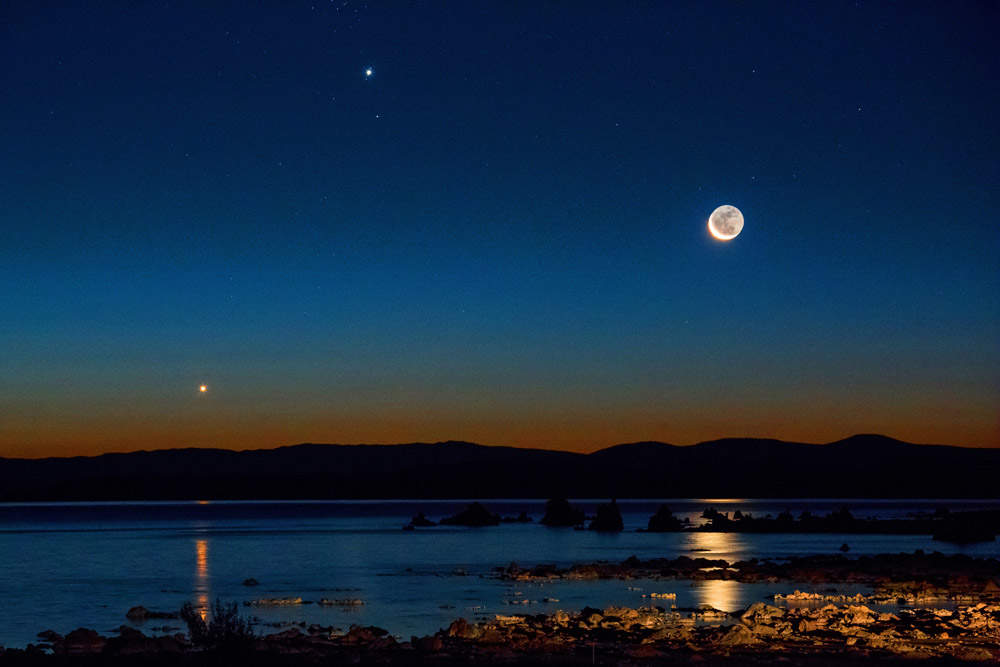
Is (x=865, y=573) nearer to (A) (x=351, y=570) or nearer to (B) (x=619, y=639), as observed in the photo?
(B) (x=619, y=639)

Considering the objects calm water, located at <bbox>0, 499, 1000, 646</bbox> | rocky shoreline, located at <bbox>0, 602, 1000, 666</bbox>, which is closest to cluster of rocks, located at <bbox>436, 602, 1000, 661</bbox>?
rocky shoreline, located at <bbox>0, 602, 1000, 666</bbox>

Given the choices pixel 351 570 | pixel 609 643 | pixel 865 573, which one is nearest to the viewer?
pixel 609 643

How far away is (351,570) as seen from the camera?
63.2 m

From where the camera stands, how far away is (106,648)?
87.4 ft

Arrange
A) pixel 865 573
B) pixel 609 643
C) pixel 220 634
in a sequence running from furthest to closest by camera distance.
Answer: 1. pixel 865 573
2. pixel 609 643
3. pixel 220 634

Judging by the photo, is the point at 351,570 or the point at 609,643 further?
the point at 351,570

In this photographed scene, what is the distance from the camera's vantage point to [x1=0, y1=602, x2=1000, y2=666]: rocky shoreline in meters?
24.6

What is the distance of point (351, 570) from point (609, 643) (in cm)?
3728

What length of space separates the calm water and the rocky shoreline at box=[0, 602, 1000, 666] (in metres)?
5.11

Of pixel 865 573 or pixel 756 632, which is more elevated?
pixel 756 632

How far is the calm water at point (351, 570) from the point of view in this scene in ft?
132

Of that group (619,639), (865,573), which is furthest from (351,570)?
(619,639)

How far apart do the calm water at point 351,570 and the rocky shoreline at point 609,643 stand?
16.8ft

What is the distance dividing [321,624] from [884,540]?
210 ft
